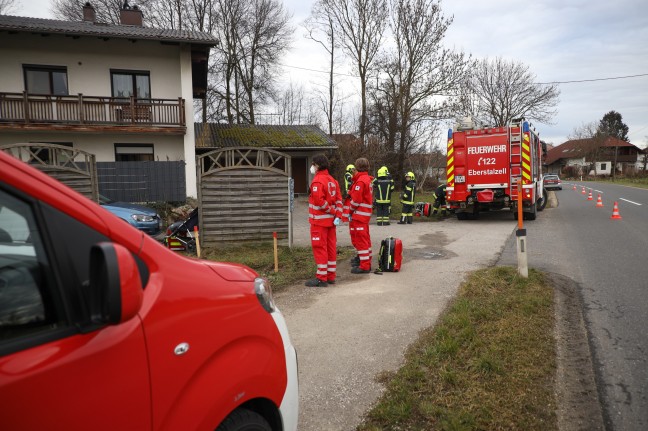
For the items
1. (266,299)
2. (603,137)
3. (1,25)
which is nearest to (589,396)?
(266,299)

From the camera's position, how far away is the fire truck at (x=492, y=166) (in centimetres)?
1311

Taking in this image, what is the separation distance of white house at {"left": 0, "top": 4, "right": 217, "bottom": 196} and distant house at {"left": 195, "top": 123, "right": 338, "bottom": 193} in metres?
3.03

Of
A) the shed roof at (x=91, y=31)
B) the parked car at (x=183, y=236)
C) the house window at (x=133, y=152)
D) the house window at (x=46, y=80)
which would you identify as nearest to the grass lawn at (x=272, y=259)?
the parked car at (x=183, y=236)

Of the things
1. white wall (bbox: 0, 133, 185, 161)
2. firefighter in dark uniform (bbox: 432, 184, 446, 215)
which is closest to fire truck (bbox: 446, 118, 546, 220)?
firefighter in dark uniform (bbox: 432, 184, 446, 215)

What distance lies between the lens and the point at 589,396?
333 centimetres

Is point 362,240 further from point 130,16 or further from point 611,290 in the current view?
point 130,16

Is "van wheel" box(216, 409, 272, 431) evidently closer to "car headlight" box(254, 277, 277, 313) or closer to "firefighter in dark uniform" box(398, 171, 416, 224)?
"car headlight" box(254, 277, 277, 313)

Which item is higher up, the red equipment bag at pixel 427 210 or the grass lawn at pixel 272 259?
the red equipment bag at pixel 427 210

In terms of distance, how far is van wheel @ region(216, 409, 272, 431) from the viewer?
6.05ft

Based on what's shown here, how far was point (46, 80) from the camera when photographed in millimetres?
18422

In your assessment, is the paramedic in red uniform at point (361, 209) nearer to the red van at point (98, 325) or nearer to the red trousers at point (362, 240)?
the red trousers at point (362, 240)

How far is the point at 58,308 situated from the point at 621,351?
15.3 feet

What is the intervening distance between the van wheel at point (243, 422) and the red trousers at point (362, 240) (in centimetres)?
518

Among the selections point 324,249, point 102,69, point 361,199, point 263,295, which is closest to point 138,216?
point 324,249
